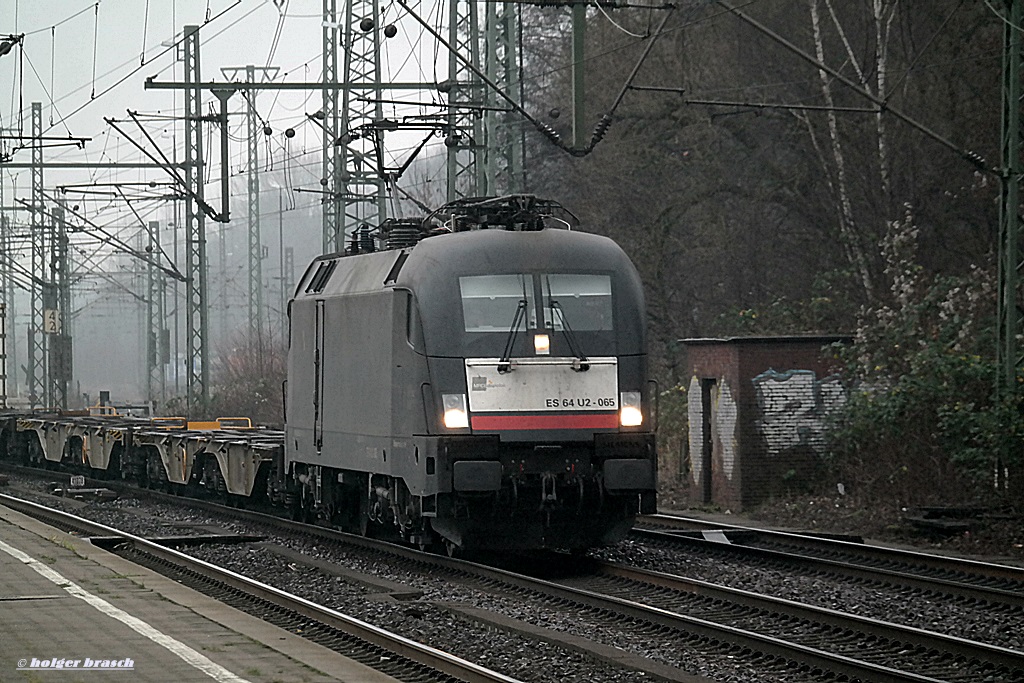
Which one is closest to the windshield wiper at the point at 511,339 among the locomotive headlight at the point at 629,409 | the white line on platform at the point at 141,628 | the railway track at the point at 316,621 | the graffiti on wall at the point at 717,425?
the locomotive headlight at the point at 629,409

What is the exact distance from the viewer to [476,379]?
14.4 meters

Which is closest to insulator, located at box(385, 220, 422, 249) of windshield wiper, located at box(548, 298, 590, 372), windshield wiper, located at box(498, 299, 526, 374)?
windshield wiper, located at box(498, 299, 526, 374)

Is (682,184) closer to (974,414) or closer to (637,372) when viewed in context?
(974,414)

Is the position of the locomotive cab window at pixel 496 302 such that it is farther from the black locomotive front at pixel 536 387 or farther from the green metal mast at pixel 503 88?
Result: the green metal mast at pixel 503 88

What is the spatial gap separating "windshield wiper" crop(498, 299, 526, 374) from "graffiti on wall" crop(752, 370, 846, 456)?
295 inches

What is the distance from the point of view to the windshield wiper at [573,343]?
1461cm

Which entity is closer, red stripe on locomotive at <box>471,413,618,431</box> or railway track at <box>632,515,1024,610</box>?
railway track at <box>632,515,1024,610</box>

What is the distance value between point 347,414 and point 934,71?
1549 centimetres

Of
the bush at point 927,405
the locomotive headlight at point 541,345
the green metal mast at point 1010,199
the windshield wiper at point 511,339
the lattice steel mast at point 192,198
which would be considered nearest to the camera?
the windshield wiper at point 511,339

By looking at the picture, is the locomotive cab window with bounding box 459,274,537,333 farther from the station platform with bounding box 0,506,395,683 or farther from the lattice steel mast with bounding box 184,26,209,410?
the lattice steel mast with bounding box 184,26,209,410

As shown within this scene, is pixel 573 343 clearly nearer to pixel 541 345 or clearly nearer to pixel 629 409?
pixel 541 345

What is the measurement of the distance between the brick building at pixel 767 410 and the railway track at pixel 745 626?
6.65m

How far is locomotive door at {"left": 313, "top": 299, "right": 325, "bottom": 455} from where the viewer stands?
1762cm

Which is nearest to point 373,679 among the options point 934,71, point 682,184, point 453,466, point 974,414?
point 453,466
